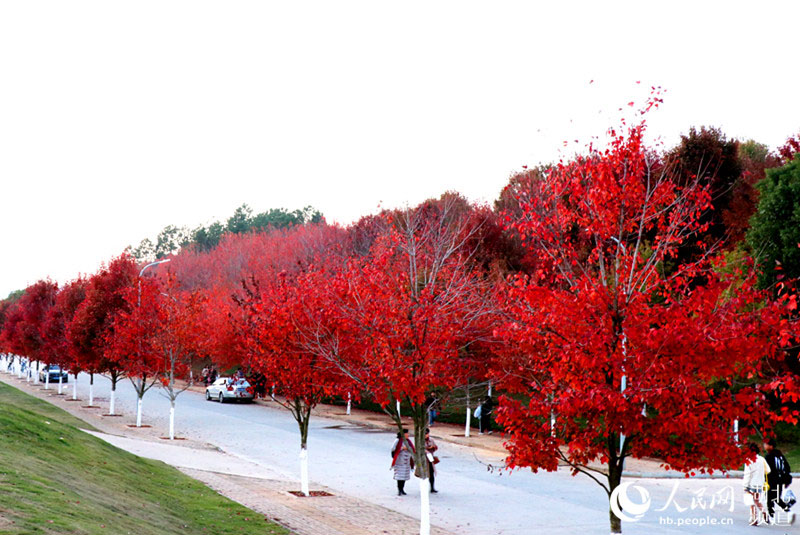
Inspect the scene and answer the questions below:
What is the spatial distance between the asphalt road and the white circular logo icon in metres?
0.13

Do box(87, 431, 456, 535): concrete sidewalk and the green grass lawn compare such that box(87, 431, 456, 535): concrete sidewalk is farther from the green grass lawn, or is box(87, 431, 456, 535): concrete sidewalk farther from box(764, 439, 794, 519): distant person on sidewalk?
box(764, 439, 794, 519): distant person on sidewalk

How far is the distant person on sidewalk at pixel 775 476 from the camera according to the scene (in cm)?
1362

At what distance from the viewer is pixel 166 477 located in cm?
1684

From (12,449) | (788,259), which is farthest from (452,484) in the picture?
(788,259)

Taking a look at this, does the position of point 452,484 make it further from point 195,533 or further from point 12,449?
point 12,449

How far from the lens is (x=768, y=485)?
45.6 ft

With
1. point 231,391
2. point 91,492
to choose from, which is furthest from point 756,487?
point 231,391

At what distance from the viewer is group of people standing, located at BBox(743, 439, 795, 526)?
1369 centimetres


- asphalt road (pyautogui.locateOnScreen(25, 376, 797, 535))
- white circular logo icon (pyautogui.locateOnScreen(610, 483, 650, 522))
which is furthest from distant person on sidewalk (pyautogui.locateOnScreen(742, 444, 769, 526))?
white circular logo icon (pyautogui.locateOnScreen(610, 483, 650, 522))

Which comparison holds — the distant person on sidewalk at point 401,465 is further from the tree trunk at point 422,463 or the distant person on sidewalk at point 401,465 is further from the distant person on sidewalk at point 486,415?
the distant person on sidewalk at point 486,415

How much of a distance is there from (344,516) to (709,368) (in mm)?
8105

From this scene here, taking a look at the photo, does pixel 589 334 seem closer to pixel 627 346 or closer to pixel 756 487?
pixel 627 346

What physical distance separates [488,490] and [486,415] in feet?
44.7

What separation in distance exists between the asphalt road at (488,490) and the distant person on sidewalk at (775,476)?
0.43 meters
